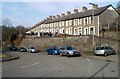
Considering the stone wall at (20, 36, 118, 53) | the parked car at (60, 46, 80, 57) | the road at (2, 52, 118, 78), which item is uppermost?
the stone wall at (20, 36, 118, 53)

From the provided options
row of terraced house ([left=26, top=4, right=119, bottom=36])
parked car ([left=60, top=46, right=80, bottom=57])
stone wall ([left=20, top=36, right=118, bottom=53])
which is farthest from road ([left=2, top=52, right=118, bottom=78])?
row of terraced house ([left=26, top=4, right=119, bottom=36])

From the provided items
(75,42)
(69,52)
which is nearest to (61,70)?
→ (69,52)

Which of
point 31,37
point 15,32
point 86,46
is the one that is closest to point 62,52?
point 86,46

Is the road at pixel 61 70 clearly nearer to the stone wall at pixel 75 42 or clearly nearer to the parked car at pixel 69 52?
the parked car at pixel 69 52

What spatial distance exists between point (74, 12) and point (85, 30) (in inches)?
555

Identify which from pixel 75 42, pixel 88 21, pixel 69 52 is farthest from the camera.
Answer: pixel 88 21

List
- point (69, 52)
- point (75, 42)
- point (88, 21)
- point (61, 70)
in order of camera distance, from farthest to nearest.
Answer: point (88, 21), point (75, 42), point (69, 52), point (61, 70)

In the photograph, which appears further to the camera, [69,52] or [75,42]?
[75,42]

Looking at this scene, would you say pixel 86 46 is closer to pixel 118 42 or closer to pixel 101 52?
pixel 118 42

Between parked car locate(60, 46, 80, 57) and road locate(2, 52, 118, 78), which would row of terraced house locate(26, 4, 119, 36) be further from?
road locate(2, 52, 118, 78)

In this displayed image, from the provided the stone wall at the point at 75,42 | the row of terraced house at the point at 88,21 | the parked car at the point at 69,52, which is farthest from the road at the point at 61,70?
the row of terraced house at the point at 88,21

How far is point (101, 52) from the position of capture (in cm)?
3866

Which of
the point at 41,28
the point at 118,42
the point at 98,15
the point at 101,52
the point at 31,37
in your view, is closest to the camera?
the point at 101,52

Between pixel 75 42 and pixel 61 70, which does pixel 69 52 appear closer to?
pixel 75 42
